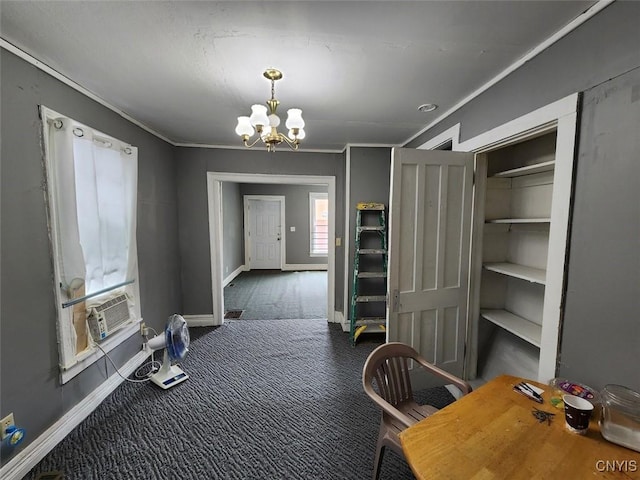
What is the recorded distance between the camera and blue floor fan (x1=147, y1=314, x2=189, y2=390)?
220 cm

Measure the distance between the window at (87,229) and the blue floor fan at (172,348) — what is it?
391 millimetres

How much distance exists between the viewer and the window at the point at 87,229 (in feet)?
5.41

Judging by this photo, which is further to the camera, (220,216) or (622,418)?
(220,216)

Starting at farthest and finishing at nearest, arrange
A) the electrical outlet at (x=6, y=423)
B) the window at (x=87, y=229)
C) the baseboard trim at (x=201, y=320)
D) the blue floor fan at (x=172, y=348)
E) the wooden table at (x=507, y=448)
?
1. the baseboard trim at (x=201, y=320)
2. the blue floor fan at (x=172, y=348)
3. the window at (x=87, y=229)
4. the electrical outlet at (x=6, y=423)
5. the wooden table at (x=507, y=448)

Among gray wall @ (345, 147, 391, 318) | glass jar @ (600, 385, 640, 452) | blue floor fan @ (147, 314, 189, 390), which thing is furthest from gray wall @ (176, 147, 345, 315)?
glass jar @ (600, 385, 640, 452)

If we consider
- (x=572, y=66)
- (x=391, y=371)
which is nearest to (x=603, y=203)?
(x=572, y=66)

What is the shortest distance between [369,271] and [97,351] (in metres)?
2.80

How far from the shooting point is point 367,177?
327 centimetres

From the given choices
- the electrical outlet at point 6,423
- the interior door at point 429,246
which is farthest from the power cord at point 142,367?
the interior door at point 429,246

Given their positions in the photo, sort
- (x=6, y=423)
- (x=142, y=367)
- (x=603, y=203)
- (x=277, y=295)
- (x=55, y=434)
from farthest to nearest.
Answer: (x=277, y=295) < (x=142, y=367) < (x=55, y=434) < (x=6, y=423) < (x=603, y=203)

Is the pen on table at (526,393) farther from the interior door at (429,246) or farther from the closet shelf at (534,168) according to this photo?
the closet shelf at (534,168)

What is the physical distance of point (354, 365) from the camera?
8.58 feet

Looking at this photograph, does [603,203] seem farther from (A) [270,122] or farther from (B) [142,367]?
(B) [142,367]

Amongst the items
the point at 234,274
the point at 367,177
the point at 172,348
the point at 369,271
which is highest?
the point at 367,177
